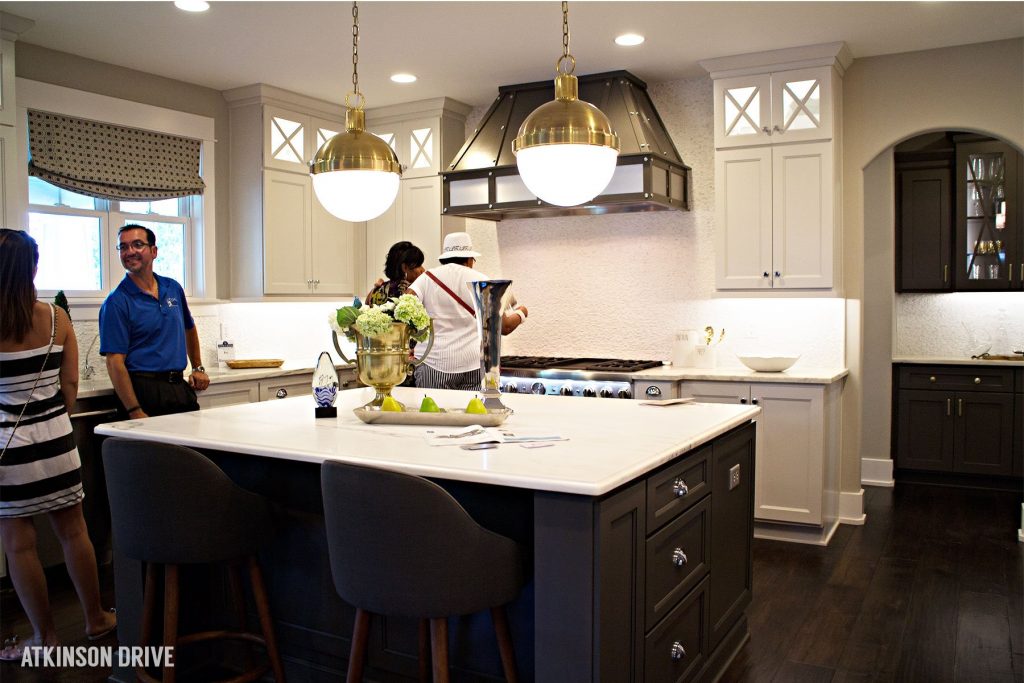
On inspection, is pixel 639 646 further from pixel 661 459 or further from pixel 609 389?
pixel 609 389

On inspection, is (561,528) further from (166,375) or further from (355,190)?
(166,375)

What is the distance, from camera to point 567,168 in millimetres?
2684

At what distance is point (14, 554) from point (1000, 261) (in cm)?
621

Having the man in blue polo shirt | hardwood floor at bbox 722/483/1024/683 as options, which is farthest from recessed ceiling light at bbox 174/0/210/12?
hardwood floor at bbox 722/483/1024/683

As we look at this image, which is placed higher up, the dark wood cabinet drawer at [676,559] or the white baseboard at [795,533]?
the dark wood cabinet drawer at [676,559]

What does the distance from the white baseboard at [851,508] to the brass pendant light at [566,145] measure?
3.15 m

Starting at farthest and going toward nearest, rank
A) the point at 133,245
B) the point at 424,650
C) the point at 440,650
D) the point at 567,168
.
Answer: the point at 133,245 < the point at 567,168 < the point at 424,650 < the point at 440,650

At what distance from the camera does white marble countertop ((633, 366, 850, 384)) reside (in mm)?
4512

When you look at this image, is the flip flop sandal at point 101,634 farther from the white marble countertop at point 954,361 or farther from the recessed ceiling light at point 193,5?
the white marble countertop at point 954,361

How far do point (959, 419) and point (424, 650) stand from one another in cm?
493

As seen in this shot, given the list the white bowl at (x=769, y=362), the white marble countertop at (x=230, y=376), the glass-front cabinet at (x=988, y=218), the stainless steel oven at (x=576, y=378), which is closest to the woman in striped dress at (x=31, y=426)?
the white marble countertop at (x=230, y=376)

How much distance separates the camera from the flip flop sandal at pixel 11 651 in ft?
10.1

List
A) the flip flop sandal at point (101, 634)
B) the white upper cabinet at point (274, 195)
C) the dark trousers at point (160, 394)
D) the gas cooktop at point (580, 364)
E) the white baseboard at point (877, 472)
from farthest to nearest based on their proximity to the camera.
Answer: the white baseboard at point (877, 472) → the white upper cabinet at point (274, 195) → the gas cooktop at point (580, 364) → the dark trousers at point (160, 394) → the flip flop sandal at point (101, 634)

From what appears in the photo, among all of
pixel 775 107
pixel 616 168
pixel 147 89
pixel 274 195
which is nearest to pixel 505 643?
pixel 616 168
